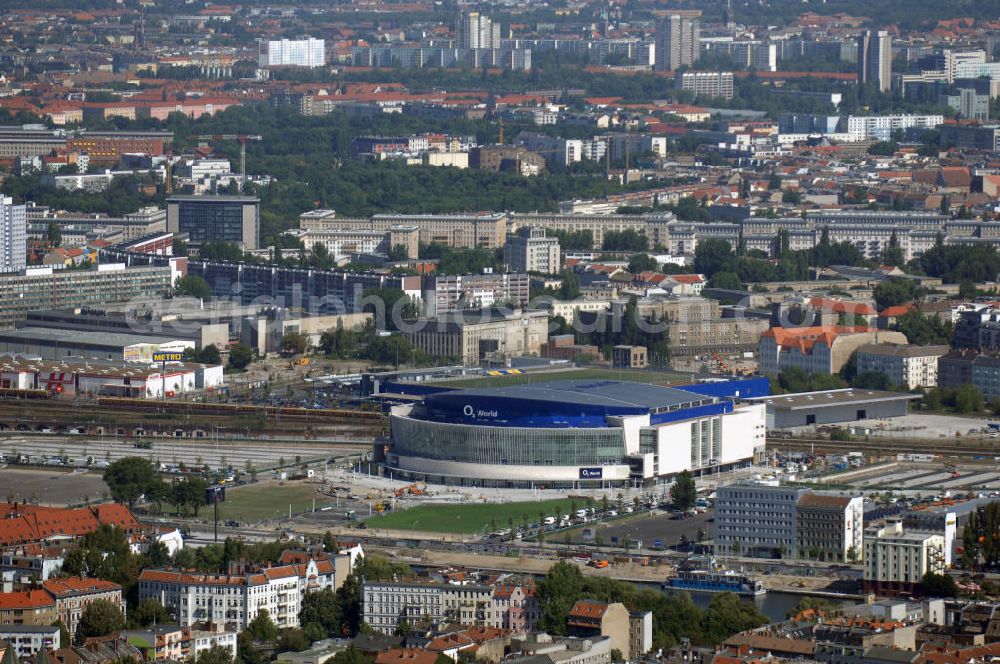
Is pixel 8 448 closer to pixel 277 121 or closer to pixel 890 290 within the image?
pixel 890 290

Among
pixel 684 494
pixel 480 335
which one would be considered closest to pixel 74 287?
pixel 480 335

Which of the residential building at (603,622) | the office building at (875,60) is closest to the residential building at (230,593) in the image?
the residential building at (603,622)

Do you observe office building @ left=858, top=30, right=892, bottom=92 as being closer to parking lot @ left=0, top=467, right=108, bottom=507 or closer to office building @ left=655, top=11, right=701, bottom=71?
office building @ left=655, top=11, right=701, bottom=71

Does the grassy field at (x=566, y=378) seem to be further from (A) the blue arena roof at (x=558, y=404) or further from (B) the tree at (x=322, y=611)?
(B) the tree at (x=322, y=611)

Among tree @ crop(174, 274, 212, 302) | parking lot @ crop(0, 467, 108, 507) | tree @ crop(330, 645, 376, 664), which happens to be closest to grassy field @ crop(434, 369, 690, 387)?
parking lot @ crop(0, 467, 108, 507)

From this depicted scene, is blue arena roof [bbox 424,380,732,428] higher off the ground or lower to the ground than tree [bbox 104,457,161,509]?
higher

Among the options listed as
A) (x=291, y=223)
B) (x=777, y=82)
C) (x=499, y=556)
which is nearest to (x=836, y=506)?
(x=499, y=556)
